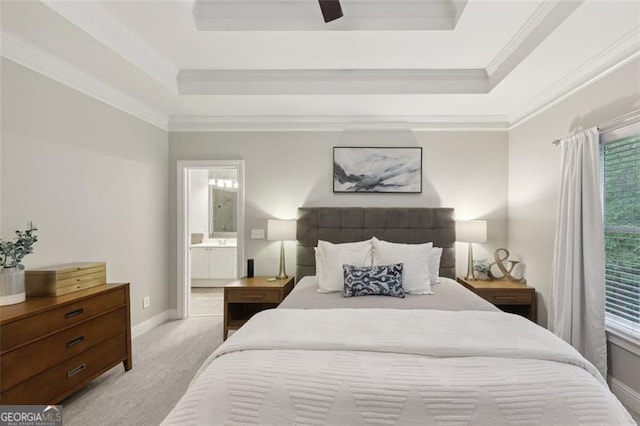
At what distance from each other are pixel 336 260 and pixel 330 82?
66.6 inches

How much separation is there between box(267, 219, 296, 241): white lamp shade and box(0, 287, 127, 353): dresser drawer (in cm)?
145

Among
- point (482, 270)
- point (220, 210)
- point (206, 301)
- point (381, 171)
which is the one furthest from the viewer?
point (220, 210)

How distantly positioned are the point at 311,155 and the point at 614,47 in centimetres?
268

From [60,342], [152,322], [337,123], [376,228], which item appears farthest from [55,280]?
[337,123]

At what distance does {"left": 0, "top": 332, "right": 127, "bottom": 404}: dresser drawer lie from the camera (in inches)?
69.4

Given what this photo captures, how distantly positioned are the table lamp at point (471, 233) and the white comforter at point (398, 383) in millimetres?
1760

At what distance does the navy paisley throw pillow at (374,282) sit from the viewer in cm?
261

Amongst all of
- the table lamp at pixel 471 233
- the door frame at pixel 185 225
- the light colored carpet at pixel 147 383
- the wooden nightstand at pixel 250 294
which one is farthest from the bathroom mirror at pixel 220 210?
the table lamp at pixel 471 233

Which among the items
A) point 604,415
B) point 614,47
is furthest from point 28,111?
point 614,47

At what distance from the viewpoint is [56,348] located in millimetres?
1974

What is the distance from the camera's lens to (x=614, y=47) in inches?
81.7

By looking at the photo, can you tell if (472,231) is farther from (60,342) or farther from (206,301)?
(206,301)

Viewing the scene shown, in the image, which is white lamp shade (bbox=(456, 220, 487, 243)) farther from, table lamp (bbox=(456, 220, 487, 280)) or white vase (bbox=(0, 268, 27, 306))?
white vase (bbox=(0, 268, 27, 306))

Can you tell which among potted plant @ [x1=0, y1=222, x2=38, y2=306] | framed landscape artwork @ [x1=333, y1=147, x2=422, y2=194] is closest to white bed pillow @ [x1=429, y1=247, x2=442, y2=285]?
framed landscape artwork @ [x1=333, y1=147, x2=422, y2=194]
